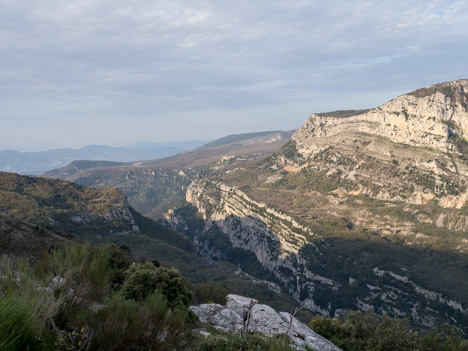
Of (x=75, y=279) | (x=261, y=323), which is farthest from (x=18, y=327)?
(x=261, y=323)

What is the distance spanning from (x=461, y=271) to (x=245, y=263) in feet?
369

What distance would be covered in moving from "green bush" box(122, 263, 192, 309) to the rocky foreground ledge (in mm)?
2957

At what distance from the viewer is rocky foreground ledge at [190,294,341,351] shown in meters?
20.6

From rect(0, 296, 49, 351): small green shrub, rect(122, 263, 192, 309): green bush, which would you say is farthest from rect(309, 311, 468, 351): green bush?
rect(0, 296, 49, 351): small green shrub

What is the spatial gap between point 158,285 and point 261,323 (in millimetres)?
8565

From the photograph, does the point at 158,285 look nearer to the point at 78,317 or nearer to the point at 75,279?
the point at 75,279

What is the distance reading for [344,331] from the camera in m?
28.1

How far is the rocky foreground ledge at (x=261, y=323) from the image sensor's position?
67.7 ft

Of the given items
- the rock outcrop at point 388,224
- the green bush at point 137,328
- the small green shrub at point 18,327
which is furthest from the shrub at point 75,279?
the rock outcrop at point 388,224

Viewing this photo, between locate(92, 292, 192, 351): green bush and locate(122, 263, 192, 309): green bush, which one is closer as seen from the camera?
locate(92, 292, 192, 351): green bush

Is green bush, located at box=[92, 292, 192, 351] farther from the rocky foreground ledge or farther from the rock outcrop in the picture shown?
the rock outcrop

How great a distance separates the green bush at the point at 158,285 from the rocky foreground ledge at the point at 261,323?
2.96 metres

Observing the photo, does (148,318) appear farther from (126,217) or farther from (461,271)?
(126,217)

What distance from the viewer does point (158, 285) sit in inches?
887
